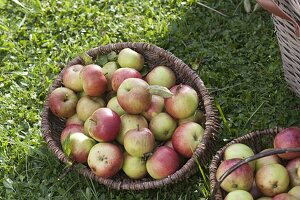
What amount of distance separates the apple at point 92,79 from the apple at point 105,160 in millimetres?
→ 349

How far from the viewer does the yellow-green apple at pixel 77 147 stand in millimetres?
2711

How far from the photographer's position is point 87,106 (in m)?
2.90

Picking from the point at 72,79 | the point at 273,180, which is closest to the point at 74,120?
the point at 72,79

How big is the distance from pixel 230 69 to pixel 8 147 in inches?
53.4

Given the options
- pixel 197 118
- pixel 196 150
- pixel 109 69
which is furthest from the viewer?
pixel 109 69

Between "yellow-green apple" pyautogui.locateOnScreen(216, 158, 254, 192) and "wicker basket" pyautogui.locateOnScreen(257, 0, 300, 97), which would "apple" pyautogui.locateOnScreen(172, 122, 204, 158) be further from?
"wicker basket" pyautogui.locateOnScreen(257, 0, 300, 97)

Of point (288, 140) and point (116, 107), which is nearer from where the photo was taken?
point (288, 140)

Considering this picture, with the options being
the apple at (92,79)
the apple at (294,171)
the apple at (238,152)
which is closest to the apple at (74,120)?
the apple at (92,79)

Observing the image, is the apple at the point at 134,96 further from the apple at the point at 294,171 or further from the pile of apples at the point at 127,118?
the apple at the point at 294,171

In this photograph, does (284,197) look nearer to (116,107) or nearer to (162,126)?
(162,126)

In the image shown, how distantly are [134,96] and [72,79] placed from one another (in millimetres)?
454

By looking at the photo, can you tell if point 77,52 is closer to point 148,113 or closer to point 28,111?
point 28,111

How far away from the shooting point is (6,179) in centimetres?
288

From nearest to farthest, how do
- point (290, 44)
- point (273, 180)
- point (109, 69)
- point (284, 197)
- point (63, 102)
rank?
point (284, 197), point (273, 180), point (290, 44), point (63, 102), point (109, 69)
